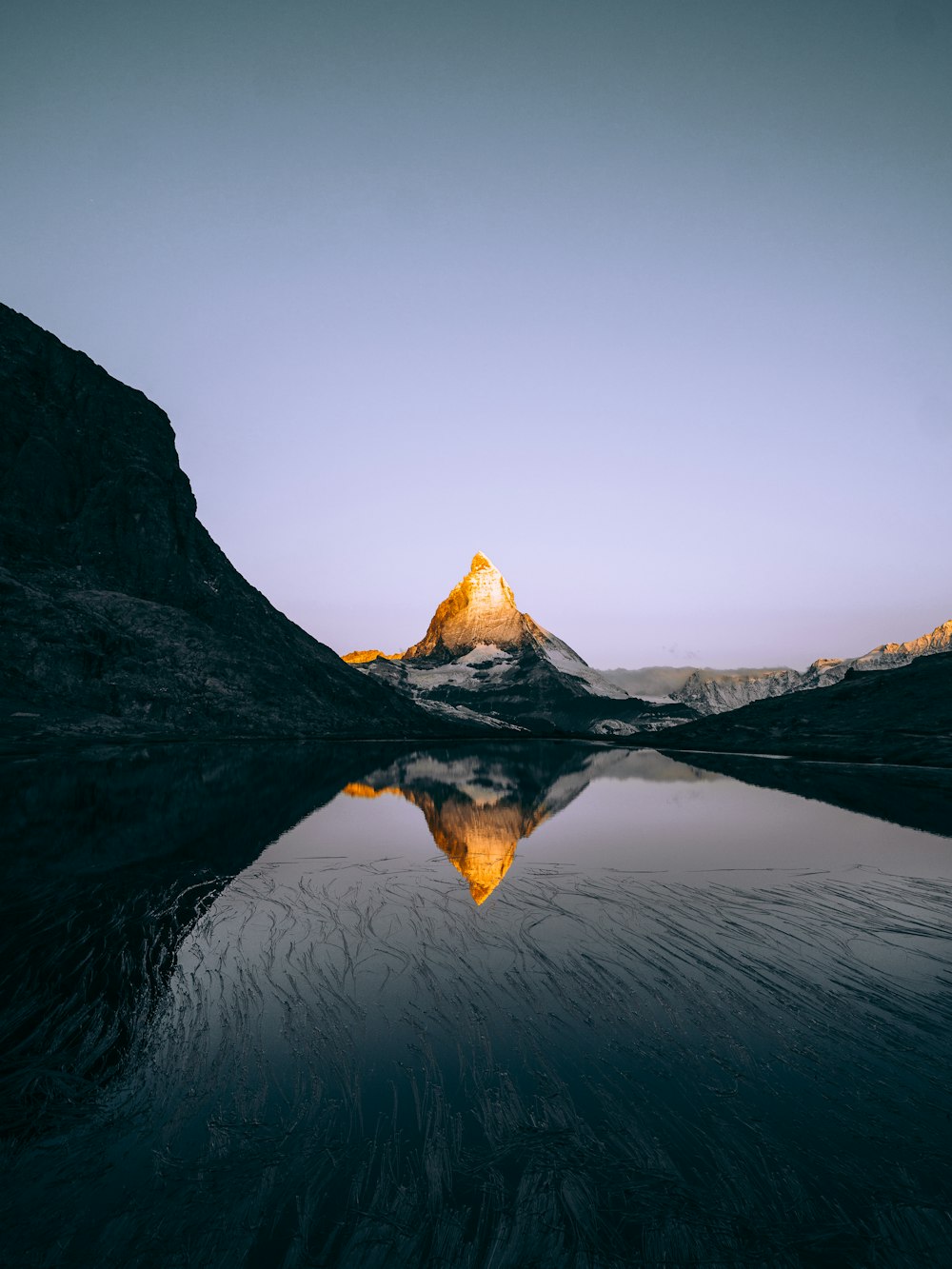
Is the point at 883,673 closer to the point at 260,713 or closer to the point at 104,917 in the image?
the point at 260,713

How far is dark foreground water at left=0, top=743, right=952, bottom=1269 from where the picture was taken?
5707 millimetres

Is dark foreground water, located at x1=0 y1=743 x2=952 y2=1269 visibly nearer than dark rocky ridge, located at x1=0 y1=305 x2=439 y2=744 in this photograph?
Yes

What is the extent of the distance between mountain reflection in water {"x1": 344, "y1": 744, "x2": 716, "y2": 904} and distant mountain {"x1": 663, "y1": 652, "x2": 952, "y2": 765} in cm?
2559

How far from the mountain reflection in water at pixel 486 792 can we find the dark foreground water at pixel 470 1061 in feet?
7.06

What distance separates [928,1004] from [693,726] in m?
138

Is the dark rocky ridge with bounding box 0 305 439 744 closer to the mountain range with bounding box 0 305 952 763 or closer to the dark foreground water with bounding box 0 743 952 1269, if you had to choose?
the mountain range with bounding box 0 305 952 763

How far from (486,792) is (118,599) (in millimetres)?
86944

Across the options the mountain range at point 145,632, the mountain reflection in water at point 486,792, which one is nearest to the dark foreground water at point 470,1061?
the mountain reflection in water at point 486,792

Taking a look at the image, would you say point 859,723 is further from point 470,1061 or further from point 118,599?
point 118,599

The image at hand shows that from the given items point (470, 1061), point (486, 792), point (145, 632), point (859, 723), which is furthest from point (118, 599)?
point (859, 723)

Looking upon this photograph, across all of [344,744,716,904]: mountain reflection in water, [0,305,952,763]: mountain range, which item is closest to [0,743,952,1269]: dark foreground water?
[344,744,716,904]: mountain reflection in water

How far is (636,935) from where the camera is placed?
1441cm

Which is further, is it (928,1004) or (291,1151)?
(928,1004)

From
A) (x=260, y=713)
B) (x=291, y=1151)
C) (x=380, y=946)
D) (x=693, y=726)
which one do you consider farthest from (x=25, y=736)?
(x=693, y=726)
